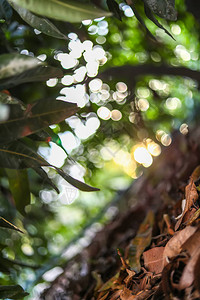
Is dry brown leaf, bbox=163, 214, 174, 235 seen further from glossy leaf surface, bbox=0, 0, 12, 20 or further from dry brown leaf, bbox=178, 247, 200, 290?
glossy leaf surface, bbox=0, 0, 12, 20

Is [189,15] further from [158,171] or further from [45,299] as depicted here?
[45,299]

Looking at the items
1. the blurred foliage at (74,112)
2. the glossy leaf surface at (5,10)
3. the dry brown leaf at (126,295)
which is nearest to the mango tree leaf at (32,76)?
the blurred foliage at (74,112)

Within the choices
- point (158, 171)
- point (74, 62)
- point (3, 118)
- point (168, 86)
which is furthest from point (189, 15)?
point (3, 118)

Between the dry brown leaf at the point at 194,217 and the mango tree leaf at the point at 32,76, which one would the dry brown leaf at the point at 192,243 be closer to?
the dry brown leaf at the point at 194,217

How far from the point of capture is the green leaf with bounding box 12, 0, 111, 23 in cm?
29

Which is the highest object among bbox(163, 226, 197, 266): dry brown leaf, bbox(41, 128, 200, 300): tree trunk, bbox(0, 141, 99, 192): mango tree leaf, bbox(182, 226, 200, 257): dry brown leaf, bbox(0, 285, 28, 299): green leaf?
bbox(182, 226, 200, 257): dry brown leaf

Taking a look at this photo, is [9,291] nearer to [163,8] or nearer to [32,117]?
[32,117]

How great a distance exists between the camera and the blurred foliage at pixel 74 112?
35cm

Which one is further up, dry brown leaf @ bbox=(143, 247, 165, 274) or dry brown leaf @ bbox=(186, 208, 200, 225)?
dry brown leaf @ bbox=(186, 208, 200, 225)

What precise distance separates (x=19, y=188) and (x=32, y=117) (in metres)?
0.17

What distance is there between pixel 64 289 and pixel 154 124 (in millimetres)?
→ 460

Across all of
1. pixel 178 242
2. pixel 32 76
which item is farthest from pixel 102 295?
pixel 32 76

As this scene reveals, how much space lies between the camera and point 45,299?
642mm

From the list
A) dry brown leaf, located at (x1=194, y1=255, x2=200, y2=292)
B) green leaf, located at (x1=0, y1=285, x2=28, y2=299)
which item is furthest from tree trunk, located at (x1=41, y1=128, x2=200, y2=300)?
dry brown leaf, located at (x1=194, y1=255, x2=200, y2=292)
